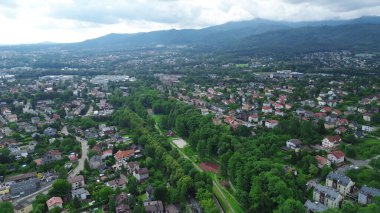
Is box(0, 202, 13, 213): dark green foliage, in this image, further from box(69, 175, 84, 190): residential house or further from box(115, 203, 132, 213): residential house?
box(115, 203, 132, 213): residential house

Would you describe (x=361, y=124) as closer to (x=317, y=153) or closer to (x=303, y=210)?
(x=317, y=153)

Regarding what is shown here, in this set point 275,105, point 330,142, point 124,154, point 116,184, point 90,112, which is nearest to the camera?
point 116,184

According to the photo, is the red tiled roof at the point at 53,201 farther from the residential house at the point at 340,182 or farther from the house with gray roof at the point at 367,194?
the house with gray roof at the point at 367,194

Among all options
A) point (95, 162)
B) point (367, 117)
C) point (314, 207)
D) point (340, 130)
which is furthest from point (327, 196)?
point (367, 117)

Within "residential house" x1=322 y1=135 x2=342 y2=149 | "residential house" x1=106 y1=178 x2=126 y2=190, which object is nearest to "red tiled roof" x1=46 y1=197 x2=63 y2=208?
"residential house" x1=106 y1=178 x2=126 y2=190

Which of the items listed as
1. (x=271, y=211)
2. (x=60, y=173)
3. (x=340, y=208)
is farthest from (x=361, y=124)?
(x=60, y=173)

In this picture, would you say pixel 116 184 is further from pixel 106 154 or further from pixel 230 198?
pixel 230 198
